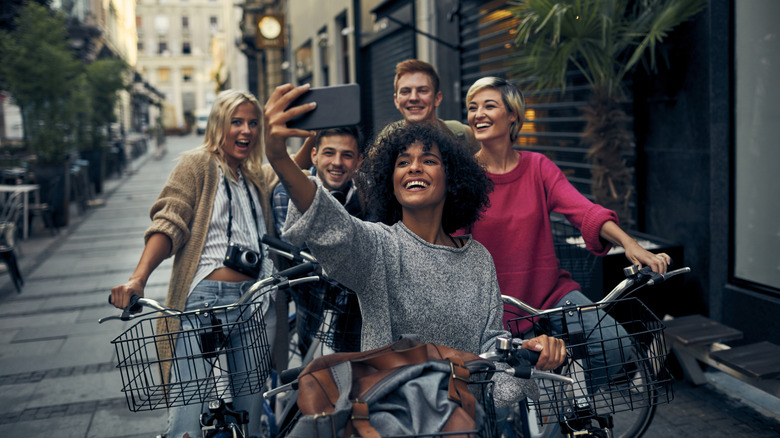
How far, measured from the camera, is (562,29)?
4715 millimetres

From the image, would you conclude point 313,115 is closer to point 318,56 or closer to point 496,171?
point 496,171

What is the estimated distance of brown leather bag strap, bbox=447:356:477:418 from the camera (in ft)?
5.11

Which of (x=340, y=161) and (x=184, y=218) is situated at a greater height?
(x=340, y=161)

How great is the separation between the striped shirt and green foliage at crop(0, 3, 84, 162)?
1054 centimetres

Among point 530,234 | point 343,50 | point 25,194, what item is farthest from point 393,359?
point 343,50

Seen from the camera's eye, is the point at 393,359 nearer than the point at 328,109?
Yes

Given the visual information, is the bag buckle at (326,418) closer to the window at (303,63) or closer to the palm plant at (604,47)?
the palm plant at (604,47)

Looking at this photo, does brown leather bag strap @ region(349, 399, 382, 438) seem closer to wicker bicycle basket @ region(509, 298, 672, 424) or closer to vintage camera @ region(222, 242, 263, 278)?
wicker bicycle basket @ region(509, 298, 672, 424)

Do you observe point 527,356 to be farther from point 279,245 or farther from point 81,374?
point 81,374

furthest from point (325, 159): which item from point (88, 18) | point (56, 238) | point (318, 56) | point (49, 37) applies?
point (88, 18)

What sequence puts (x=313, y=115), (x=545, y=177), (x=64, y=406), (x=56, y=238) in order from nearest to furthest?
(x=313, y=115), (x=545, y=177), (x=64, y=406), (x=56, y=238)

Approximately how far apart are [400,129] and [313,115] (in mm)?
487

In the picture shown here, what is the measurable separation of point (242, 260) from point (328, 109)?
49.0 inches

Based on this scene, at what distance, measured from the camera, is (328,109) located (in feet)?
5.89
